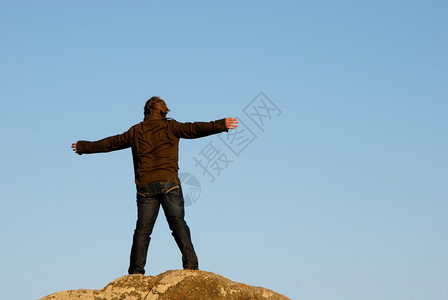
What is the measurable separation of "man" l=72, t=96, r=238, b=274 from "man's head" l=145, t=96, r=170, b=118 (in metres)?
0.13

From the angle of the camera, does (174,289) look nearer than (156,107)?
Yes

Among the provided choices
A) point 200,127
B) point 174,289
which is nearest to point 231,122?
point 200,127

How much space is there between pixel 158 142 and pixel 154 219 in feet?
4.14

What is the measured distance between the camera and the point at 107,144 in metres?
10.2

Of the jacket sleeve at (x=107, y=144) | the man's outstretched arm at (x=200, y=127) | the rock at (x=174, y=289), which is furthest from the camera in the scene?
the jacket sleeve at (x=107, y=144)

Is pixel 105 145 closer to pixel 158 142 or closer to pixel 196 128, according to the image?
pixel 158 142

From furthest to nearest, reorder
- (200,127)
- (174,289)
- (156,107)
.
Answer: (156,107)
(200,127)
(174,289)

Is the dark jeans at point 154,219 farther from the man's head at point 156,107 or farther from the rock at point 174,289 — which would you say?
the man's head at point 156,107

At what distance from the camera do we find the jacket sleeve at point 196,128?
9469 mm

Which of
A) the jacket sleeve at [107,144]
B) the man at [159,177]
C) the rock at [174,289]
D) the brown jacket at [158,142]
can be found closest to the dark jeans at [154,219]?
the man at [159,177]

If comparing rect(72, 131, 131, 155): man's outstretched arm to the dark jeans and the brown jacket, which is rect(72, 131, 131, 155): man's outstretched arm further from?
the dark jeans

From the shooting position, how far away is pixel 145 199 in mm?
9688

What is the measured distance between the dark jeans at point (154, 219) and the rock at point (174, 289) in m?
0.43

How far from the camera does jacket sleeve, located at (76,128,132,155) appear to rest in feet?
33.1
